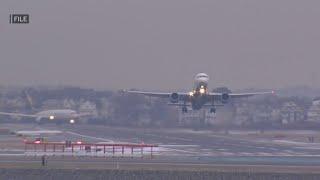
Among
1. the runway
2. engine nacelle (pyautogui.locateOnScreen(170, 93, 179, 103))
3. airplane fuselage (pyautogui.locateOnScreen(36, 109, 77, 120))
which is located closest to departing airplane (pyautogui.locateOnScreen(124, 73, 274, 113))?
engine nacelle (pyautogui.locateOnScreen(170, 93, 179, 103))

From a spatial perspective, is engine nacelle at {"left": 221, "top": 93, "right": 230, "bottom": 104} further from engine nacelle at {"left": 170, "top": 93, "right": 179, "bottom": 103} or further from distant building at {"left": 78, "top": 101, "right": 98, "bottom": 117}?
distant building at {"left": 78, "top": 101, "right": 98, "bottom": 117}

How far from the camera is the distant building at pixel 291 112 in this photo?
10656 centimetres

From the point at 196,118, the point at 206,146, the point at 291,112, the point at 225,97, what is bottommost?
the point at 206,146

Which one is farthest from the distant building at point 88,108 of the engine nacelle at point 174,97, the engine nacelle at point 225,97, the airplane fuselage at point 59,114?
the engine nacelle at point 225,97

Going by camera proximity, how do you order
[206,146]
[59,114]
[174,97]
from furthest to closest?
[59,114] < [174,97] < [206,146]

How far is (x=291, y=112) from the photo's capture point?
109500mm

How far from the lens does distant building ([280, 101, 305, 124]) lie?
10656 cm

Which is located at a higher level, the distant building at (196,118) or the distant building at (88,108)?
the distant building at (88,108)

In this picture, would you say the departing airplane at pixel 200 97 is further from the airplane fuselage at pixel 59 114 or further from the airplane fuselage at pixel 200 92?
the airplane fuselage at pixel 59 114

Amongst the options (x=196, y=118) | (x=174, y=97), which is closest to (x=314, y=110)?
(x=196, y=118)

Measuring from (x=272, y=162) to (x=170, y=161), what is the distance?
674 centimetres

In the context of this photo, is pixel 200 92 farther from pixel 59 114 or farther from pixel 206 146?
pixel 59 114

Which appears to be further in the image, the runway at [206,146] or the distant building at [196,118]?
the distant building at [196,118]

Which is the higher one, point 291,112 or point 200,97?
point 200,97
